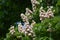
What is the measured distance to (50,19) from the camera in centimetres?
414

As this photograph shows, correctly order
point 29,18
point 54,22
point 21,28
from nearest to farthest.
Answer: point 54,22 < point 21,28 < point 29,18

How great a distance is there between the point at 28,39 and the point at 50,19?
0.63 m

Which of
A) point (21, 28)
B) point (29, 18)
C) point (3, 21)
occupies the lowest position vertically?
point (21, 28)

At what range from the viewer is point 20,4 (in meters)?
7.24

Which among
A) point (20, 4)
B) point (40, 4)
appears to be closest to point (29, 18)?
point (40, 4)

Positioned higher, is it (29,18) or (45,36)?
(29,18)

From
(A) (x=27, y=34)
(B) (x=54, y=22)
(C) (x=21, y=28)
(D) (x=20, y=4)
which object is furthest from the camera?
(D) (x=20, y=4)

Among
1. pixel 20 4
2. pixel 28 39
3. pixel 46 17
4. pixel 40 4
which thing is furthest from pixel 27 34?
pixel 20 4

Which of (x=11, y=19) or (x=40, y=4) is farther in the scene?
(x=11, y=19)

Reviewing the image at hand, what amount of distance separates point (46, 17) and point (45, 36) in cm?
28

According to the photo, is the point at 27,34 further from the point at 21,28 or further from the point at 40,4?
the point at 40,4

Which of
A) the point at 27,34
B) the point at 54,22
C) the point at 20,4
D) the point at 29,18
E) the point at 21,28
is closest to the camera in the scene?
the point at 54,22

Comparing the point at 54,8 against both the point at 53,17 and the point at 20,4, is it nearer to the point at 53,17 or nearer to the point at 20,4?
the point at 53,17

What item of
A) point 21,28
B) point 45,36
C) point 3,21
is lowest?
point 45,36
